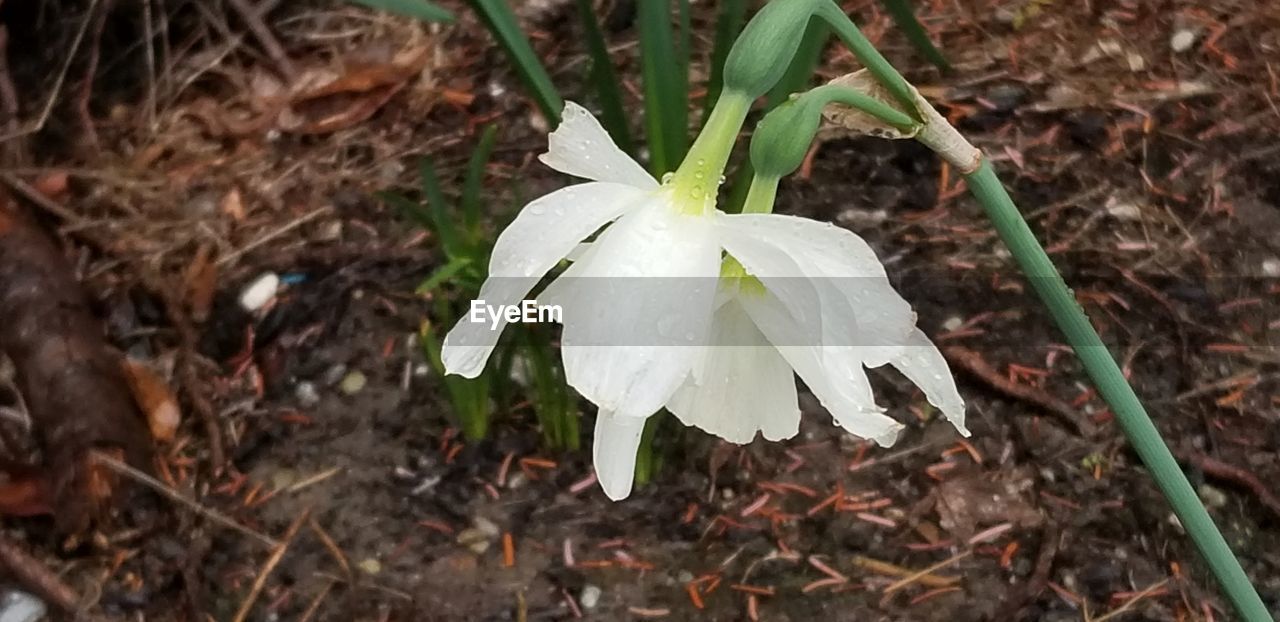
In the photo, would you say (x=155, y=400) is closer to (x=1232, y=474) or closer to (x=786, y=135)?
(x=786, y=135)

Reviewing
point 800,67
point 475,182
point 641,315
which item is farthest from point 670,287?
point 475,182

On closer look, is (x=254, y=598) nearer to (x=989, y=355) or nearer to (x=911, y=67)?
(x=989, y=355)

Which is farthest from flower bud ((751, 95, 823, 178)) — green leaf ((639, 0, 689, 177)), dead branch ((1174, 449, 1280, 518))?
dead branch ((1174, 449, 1280, 518))

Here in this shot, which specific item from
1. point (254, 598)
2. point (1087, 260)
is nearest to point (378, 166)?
point (254, 598)

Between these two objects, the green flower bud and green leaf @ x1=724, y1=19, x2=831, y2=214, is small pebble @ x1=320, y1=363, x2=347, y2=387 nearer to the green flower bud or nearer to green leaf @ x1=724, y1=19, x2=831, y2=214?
green leaf @ x1=724, y1=19, x2=831, y2=214

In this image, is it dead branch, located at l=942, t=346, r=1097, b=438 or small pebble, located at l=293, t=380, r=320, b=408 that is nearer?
dead branch, located at l=942, t=346, r=1097, b=438
